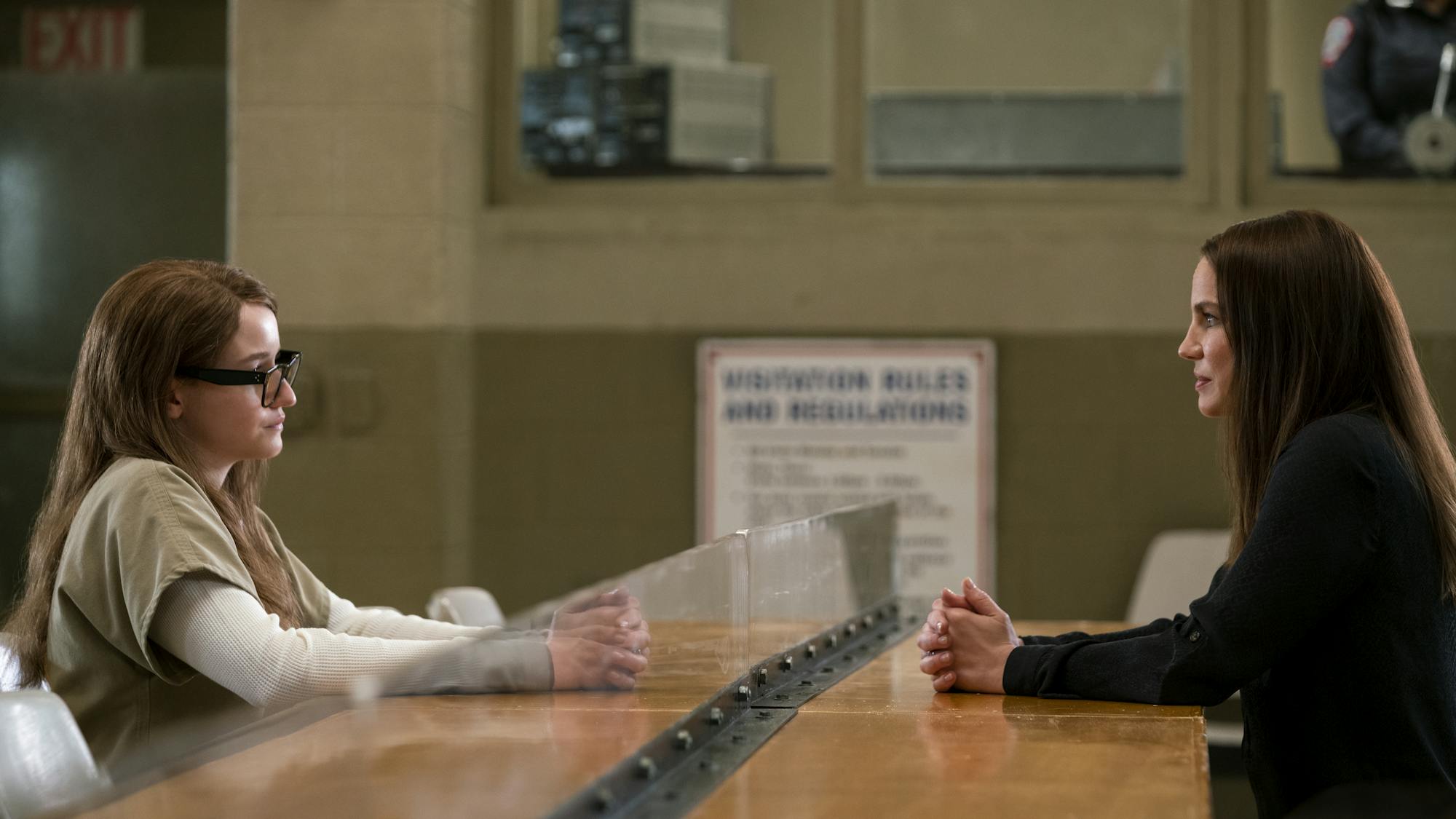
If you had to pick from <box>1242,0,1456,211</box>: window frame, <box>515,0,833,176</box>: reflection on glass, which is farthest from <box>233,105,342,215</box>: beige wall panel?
<box>1242,0,1456,211</box>: window frame

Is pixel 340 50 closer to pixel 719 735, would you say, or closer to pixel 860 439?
pixel 860 439

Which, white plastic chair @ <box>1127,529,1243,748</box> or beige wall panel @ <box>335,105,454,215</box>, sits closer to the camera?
white plastic chair @ <box>1127,529,1243,748</box>

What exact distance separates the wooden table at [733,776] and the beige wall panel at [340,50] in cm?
294

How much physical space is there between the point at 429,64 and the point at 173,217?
1.06 metres

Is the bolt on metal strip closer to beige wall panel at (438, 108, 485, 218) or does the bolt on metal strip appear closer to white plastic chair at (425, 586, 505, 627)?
white plastic chair at (425, 586, 505, 627)

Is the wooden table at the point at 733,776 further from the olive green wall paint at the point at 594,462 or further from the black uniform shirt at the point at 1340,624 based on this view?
the olive green wall paint at the point at 594,462

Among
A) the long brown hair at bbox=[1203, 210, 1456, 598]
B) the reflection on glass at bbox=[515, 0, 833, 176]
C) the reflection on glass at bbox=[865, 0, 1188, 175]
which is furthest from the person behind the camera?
the reflection on glass at bbox=[515, 0, 833, 176]

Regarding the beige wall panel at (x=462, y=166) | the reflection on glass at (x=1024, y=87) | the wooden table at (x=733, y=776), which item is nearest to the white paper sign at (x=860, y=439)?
the reflection on glass at (x=1024, y=87)

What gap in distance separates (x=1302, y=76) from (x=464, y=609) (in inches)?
126

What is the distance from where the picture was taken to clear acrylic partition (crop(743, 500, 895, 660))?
7.59 ft

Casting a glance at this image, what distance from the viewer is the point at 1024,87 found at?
4957 millimetres

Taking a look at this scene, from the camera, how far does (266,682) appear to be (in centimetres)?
202

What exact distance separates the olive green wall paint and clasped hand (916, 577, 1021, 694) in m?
2.58

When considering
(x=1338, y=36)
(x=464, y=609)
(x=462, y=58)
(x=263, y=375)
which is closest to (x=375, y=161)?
(x=462, y=58)
